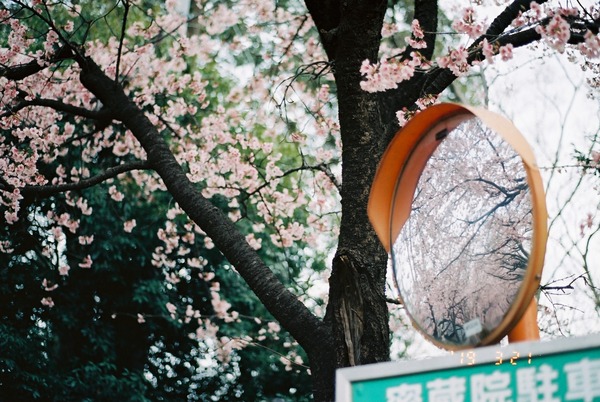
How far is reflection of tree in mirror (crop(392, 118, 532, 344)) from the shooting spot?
1662 mm

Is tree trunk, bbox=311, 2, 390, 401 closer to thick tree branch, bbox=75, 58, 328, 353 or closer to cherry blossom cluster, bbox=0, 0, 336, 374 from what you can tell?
thick tree branch, bbox=75, 58, 328, 353

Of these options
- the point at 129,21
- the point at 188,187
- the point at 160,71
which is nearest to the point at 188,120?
the point at 160,71

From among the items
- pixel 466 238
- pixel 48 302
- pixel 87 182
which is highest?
pixel 48 302

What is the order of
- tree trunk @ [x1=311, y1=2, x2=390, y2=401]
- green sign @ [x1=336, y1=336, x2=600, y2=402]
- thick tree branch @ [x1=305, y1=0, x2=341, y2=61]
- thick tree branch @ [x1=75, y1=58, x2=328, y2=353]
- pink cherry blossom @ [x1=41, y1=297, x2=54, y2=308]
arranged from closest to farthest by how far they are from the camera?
green sign @ [x1=336, y1=336, x2=600, y2=402] → tree trunk @ [x1=311, y1=2, x2=390, y2=401] → thick tree branch @ [x1=75, y1=58, x2=328, y2=353] → thick tree branch @ [x1=305, y1=0, x2=341, y2=61] → pink cherry blossom @ [x1=41, y1=297, x2=54, y2=308]

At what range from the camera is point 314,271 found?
11664 mm

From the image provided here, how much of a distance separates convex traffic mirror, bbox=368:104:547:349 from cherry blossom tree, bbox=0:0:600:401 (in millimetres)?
1295

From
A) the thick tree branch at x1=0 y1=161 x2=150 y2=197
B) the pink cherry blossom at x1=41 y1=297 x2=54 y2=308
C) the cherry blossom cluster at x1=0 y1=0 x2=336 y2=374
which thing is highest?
the cherry blossom cluster at x1=0 y1=0 x2=336 y2=374

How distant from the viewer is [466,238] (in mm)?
1868

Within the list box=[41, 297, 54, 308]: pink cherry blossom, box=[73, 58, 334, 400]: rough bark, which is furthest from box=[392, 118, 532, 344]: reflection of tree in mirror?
box=[41, 297, 54, 308]: pink cherry blossom

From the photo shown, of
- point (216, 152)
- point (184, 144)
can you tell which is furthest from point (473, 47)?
point (216, 152)

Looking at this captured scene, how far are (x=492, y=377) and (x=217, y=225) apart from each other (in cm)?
312

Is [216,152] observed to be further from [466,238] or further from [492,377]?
[492,377]

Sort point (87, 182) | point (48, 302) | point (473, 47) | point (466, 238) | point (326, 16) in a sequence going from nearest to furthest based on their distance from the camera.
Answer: point (466, 238) < point (473, 47) < point (326, 16) < point (87, 182) < point (48, 302)

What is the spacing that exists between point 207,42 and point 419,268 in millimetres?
9224
